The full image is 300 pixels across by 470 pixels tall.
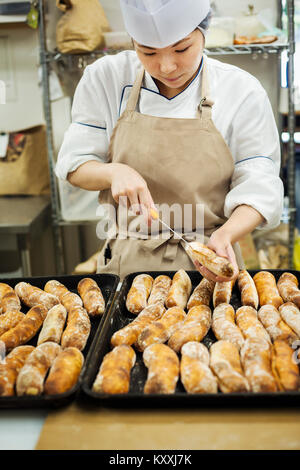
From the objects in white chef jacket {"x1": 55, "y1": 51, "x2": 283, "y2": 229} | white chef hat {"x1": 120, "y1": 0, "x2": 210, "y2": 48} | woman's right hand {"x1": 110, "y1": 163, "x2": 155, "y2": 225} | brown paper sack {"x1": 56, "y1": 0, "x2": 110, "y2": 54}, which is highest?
brown paper sack {"x1": 56, "y1": 0, "x2": 110, "y2": 54}

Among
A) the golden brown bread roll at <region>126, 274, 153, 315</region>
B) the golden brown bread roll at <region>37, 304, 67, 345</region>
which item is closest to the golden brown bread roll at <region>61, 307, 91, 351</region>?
the golden brown bread roll at <region>37, 304, 67, 345</region>

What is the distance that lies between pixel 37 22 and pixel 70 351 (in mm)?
2353

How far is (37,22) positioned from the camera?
2.78 m

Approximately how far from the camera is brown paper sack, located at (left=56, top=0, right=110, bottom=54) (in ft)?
8.46

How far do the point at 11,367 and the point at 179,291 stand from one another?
550mm

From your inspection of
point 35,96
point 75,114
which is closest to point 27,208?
point 35,96

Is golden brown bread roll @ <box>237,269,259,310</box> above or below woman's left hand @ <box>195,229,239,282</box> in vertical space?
below

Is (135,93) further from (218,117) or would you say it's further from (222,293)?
(222,293)

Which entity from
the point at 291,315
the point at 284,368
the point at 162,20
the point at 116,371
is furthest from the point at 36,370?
the point at 162,20

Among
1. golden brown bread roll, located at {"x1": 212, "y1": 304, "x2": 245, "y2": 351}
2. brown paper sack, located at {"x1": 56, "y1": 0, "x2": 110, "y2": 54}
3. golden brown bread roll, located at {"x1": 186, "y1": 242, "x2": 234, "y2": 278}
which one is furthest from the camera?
brown paper sack, located at {"x1": 56, "y1": 0, "x2": 110, "y2": 54}

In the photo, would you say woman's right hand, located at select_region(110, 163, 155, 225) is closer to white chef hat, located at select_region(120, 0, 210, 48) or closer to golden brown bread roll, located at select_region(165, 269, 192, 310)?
golden brown bread roll, located at select_region(165, 269, 192, 310)

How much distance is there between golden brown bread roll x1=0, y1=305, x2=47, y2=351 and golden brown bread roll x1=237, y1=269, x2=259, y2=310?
0.57 metres

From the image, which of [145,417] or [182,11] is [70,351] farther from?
[182,11]

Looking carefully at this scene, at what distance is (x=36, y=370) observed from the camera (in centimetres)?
100
